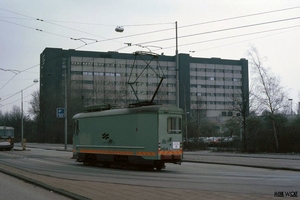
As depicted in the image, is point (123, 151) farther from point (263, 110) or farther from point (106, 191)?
point (263, 110)

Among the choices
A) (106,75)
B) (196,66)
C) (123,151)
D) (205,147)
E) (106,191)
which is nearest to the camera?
(106,191)

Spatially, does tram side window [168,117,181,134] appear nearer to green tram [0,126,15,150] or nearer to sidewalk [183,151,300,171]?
sidewalk [183,151,300,171]

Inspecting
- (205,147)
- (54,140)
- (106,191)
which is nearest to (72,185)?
(106,191)

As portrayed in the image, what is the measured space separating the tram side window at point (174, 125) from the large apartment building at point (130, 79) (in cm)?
4094

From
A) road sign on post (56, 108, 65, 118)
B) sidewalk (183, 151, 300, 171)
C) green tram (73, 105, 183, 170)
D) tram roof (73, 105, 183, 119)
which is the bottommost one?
sidewalk (183, 151, 300, 171)

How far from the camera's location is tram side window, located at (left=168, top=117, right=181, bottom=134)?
19.1 meters

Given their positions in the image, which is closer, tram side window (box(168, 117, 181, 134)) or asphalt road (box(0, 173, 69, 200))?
asphalt road (box(0, 173, 69, 200))

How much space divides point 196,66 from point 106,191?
320 feet

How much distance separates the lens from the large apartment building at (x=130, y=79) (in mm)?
73812

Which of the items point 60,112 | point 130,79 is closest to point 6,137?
point 60,112

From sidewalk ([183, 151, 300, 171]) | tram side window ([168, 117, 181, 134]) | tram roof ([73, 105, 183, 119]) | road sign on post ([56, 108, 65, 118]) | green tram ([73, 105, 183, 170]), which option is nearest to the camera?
green tram ([73, 105, 183, 170])

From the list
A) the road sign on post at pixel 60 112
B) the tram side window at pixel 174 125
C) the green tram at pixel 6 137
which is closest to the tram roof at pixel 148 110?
the tram side window at pixel 174 125

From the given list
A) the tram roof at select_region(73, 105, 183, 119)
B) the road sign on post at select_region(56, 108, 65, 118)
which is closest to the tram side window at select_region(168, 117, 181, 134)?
the tram roof at select_region(73, 105, 183, 119)

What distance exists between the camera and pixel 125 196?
10039 mm
